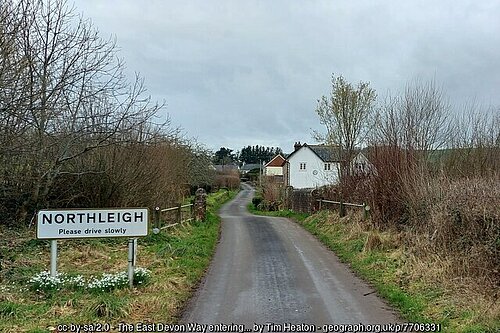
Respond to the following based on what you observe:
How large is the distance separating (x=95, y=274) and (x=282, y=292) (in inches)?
146

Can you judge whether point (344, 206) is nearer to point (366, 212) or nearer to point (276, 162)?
point (366, 212)

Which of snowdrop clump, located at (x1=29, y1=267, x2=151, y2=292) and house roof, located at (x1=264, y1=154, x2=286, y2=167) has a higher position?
house roof, located at (x1=264, y1=154, x2=286, y2=167)

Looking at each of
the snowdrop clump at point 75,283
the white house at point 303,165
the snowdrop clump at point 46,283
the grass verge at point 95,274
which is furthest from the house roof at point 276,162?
the snowdrop clump at point 46,283

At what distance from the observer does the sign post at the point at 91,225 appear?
839 cm

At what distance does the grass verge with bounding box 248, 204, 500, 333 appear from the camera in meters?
6.77

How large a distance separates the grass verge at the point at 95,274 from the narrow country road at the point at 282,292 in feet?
1.46

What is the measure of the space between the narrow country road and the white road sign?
5.58 ft

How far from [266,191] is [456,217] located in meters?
33.5

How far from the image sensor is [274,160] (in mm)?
104625

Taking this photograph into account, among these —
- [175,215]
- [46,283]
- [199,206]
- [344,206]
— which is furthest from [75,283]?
[199,206]

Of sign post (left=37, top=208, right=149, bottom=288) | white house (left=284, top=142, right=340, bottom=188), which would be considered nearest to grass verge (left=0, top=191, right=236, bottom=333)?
sign post (left=37, top=208, right=149, bottom=288)

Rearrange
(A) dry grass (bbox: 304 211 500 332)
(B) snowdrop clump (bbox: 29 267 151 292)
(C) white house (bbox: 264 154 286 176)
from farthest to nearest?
1. (C) white house (bbox: 264 154 286 176)
2. (B) snowdrop clump (bbox: 29 267 151 292)
3. (A) dry grass (bbox: 304 211 500 332)

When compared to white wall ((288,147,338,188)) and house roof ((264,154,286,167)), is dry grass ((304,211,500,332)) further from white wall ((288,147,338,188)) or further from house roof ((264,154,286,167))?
house roof ((264,154,286,167))

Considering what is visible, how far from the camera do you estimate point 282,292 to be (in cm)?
877
